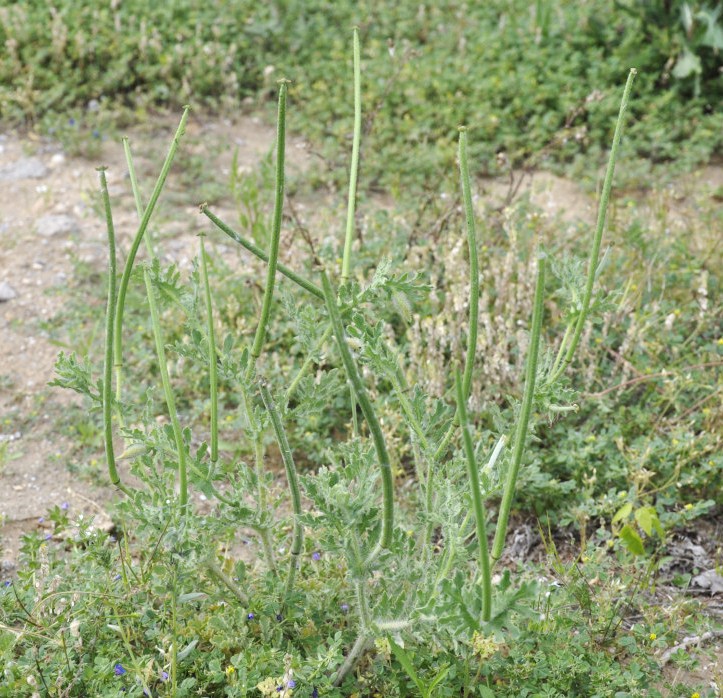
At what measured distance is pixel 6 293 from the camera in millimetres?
4207

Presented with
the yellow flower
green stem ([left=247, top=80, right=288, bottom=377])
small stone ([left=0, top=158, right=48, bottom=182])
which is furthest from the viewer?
small stone ([left=0, top=158, right=48, bottom=182])

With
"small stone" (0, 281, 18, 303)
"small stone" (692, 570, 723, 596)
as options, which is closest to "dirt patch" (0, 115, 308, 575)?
"small stone" (0, 281, 18, 303)

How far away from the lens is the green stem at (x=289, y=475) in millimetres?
1877

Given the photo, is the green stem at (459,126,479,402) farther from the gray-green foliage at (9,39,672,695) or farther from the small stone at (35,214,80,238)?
the small stone at (35,214,80,238)

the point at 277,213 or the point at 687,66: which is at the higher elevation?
the point at 277,213

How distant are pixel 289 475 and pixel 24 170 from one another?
154 inches

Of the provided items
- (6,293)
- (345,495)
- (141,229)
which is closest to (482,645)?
(345,495)

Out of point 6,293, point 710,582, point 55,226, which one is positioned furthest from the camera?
point 55,226

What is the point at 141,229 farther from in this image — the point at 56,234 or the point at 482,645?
the point at 56,234

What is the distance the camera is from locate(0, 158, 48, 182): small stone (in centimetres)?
508

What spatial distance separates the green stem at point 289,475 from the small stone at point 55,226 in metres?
3.06

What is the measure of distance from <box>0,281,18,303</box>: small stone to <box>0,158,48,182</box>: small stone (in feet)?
3.58

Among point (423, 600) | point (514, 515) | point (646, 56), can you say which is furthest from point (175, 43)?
point (423, 600)

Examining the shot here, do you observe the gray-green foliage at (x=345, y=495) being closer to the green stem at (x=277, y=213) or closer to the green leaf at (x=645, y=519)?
the green stem at (x=277, y=213)
